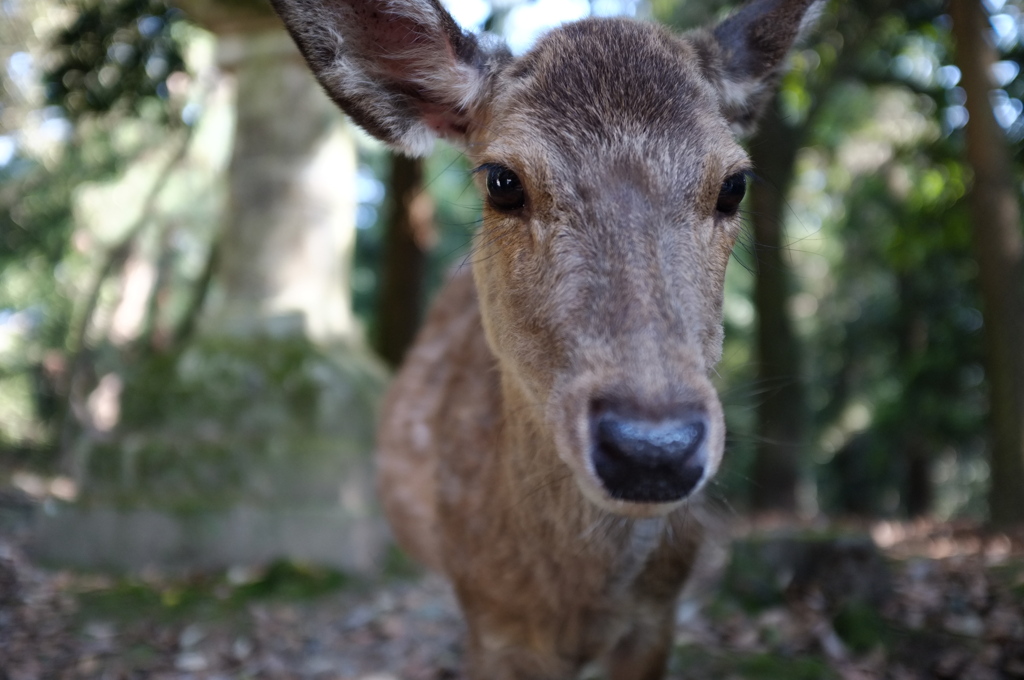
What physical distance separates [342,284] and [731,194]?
4724 mm

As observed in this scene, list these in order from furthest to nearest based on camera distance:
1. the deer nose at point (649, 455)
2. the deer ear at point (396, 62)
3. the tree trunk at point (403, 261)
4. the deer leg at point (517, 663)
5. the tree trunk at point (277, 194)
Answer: the tree trunk at point (403, 261) → the tree trunk at point (277, 194) → the deer leg at point (517, 663) → the deer ear at point (396, 62) → the deer nose at point (649, 455)

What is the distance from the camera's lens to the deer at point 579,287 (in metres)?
2.07

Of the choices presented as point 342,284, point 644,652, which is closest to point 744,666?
point 644,652

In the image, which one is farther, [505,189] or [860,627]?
[860,627]

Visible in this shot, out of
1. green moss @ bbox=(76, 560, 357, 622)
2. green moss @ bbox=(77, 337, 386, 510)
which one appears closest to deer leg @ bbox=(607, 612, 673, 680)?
green moss @ bbox=(76, 560, 357, 622)

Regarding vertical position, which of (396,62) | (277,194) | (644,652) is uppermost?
(277,194)

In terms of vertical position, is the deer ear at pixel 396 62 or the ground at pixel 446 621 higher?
the deer ear at pixel 396 62

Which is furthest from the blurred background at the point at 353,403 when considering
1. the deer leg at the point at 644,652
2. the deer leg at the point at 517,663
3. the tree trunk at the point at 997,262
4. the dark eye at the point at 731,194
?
the deer leg at the point at 517,663

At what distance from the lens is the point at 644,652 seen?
3.22m

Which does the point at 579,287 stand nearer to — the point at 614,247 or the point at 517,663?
the point at 614,247

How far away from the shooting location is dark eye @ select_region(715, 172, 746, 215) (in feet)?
8.69

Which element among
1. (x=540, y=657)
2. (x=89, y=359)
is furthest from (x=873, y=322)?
(x=89, y=359)

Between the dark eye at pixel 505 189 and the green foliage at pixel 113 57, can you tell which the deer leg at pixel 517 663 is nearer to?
the dark eye at pixel 505 189

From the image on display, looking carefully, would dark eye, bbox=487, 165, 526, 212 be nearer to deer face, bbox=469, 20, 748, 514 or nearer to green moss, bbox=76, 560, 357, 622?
deer face, bbox=469, 20, 748, 514
